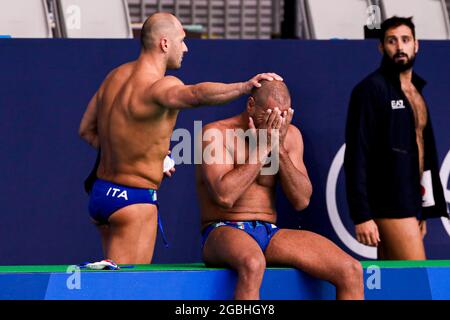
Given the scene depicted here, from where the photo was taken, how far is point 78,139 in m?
8.52

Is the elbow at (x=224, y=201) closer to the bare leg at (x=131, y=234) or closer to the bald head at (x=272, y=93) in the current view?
the bald head at (x=272, y=93)

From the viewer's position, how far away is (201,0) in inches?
554

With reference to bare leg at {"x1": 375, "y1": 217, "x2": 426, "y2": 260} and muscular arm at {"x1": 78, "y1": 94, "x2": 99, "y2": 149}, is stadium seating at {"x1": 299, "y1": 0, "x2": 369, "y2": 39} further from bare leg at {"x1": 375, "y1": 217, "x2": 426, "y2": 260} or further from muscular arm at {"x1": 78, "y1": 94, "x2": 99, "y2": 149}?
muscular arm at {"x1": 78, "y1": 94, "x2": 99, "y2": 149}

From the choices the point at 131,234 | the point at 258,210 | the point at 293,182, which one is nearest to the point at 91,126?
the point at 131,234

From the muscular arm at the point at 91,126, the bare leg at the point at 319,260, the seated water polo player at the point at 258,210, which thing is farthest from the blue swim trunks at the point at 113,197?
the bare leg at the point at 319,260

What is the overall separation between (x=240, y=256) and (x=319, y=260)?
39cm

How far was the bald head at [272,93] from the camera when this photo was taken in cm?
606

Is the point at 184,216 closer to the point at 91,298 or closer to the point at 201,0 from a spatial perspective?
the point at 91,298

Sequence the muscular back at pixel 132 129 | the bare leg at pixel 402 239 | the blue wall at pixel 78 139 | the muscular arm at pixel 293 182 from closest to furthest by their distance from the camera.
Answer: the muscular arm at pixel 293 182 → the muscular back at pixel 132 129 → the bare leg at pixel 402 239 → the blue wall at pixel 78 139

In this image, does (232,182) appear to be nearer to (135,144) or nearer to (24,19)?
(135,144)

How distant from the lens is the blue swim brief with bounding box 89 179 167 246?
6.73m

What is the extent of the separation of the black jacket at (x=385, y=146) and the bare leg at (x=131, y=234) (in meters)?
1.38

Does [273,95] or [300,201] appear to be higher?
[273,95]
